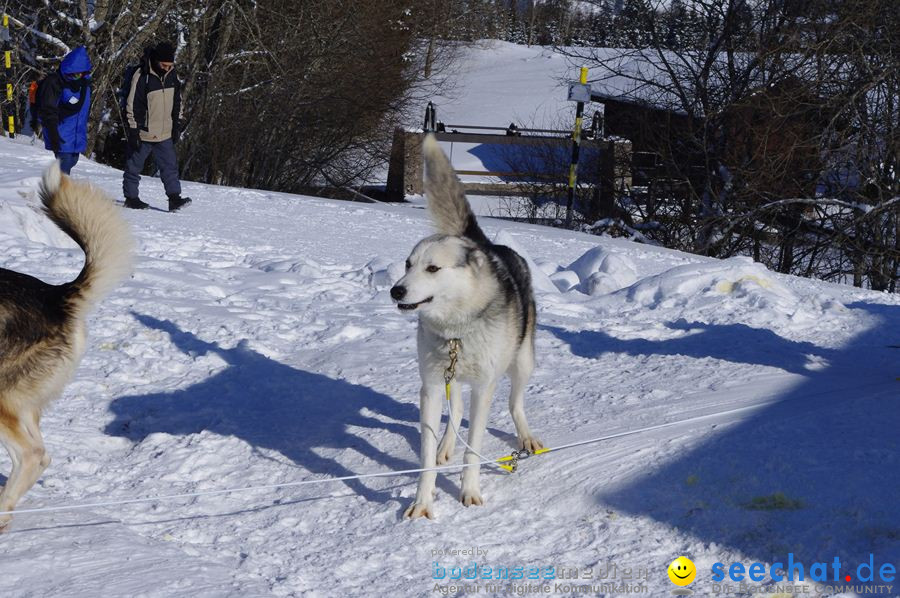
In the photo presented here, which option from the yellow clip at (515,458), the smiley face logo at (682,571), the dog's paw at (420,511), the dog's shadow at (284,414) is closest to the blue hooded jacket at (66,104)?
the dog's shadow at (284,414)

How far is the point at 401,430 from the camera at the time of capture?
4.88 m

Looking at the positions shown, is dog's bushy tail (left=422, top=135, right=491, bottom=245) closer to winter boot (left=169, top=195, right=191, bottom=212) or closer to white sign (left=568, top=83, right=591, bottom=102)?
winter boot (left=169, top=195, right=191, bottom=212)

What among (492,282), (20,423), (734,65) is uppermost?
(734,65)

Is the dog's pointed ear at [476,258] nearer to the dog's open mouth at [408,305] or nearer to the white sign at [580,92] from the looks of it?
the dog's open mouth at [408,305]

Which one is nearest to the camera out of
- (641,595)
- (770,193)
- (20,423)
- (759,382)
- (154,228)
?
(641,595)

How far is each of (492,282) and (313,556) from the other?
136cm

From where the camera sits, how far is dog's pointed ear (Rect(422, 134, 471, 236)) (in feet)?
14.8

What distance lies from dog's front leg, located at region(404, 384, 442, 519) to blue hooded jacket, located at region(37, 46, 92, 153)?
324 inches

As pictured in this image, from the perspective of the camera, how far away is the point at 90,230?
390 cm

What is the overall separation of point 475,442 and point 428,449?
212 millimetres

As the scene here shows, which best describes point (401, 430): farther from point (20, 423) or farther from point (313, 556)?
point (20, 423)

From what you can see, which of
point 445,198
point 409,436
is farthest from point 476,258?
point 409,436

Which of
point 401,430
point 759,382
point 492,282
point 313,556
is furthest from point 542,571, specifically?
point 759,382

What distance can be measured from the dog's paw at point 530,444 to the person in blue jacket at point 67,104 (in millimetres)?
7895
